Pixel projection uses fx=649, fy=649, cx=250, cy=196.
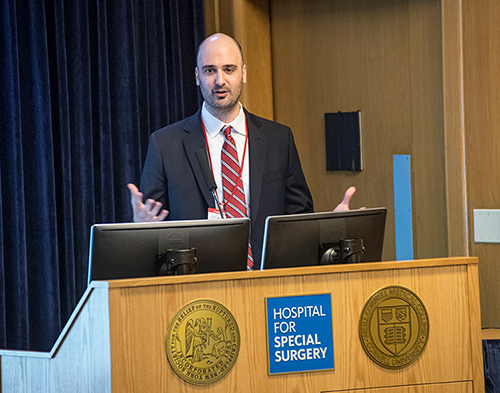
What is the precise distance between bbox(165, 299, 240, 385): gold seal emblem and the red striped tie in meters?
1.14

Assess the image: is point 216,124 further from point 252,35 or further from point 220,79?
point 252,35

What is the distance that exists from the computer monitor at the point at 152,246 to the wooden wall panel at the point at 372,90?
1.88 meters

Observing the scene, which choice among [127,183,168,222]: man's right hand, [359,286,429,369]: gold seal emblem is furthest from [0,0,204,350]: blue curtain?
[359,286,429,369]: gold seal emblem

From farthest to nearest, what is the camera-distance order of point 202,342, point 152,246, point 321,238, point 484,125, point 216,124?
point 484,125 < point 216,124 < point 321,238 < point 152,246 < point 202,342

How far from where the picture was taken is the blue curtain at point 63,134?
265 cm

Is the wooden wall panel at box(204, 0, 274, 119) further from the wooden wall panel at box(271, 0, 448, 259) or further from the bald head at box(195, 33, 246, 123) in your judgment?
the bald head at box(195, 33, 246, 123)

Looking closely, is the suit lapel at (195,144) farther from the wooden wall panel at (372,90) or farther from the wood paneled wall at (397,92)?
the wooden wall panel at (372,90)

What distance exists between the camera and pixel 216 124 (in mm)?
2803

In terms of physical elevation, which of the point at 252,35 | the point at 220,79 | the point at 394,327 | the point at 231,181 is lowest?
the point at 394,327

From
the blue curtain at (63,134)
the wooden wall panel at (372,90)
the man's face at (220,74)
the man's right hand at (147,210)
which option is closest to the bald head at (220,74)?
the man's face at (220,74)

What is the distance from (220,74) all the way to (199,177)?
17.5 inches

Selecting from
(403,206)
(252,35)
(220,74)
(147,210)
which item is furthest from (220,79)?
(403,206)

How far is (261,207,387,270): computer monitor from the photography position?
1.79 m

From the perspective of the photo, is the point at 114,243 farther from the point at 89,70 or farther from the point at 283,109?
the point at 283,109
